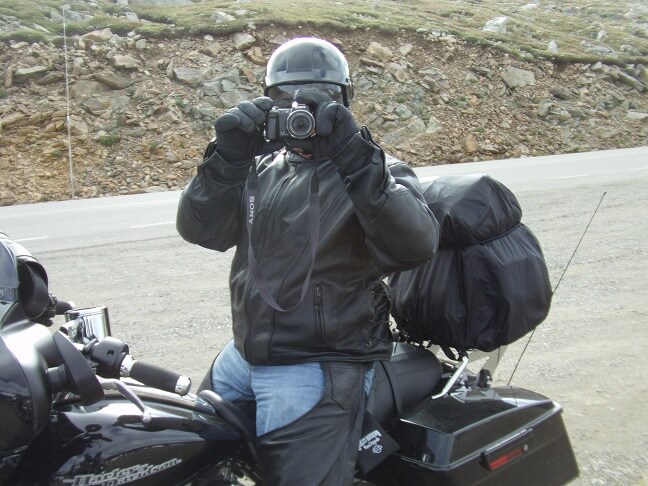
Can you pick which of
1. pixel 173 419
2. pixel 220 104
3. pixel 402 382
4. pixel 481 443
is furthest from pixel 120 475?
pixel 220 104

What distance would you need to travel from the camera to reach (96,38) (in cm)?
2116

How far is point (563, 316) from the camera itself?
5980mm

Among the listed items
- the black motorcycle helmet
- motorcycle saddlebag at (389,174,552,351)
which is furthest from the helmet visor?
motorcycle saddlebag at (389,174,552,351)

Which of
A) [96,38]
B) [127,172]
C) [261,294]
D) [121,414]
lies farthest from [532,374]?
[96,38]

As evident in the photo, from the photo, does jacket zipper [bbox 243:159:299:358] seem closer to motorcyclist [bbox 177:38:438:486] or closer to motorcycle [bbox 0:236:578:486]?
motorcyclist [bbox 177:38:438:486]

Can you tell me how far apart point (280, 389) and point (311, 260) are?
386mm

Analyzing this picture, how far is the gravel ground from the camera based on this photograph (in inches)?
163

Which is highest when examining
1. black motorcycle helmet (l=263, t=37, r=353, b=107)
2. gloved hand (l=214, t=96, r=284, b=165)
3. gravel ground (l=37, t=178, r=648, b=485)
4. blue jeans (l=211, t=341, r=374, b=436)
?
black motorcycle helmet (l=263, t=37, r=353, b=107)

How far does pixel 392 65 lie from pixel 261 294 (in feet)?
71.4

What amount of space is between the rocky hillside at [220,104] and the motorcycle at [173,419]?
48.6 feet

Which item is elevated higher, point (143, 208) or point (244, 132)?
point (244, 132)

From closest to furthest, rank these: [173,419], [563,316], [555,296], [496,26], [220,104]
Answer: [173,419]
[563,316]
[555,296]
[220,104]
[496,26]

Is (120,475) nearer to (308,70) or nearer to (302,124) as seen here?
(302,124)

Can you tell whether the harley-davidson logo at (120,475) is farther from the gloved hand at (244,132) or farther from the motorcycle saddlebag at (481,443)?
the gloved hand at (244,132)
